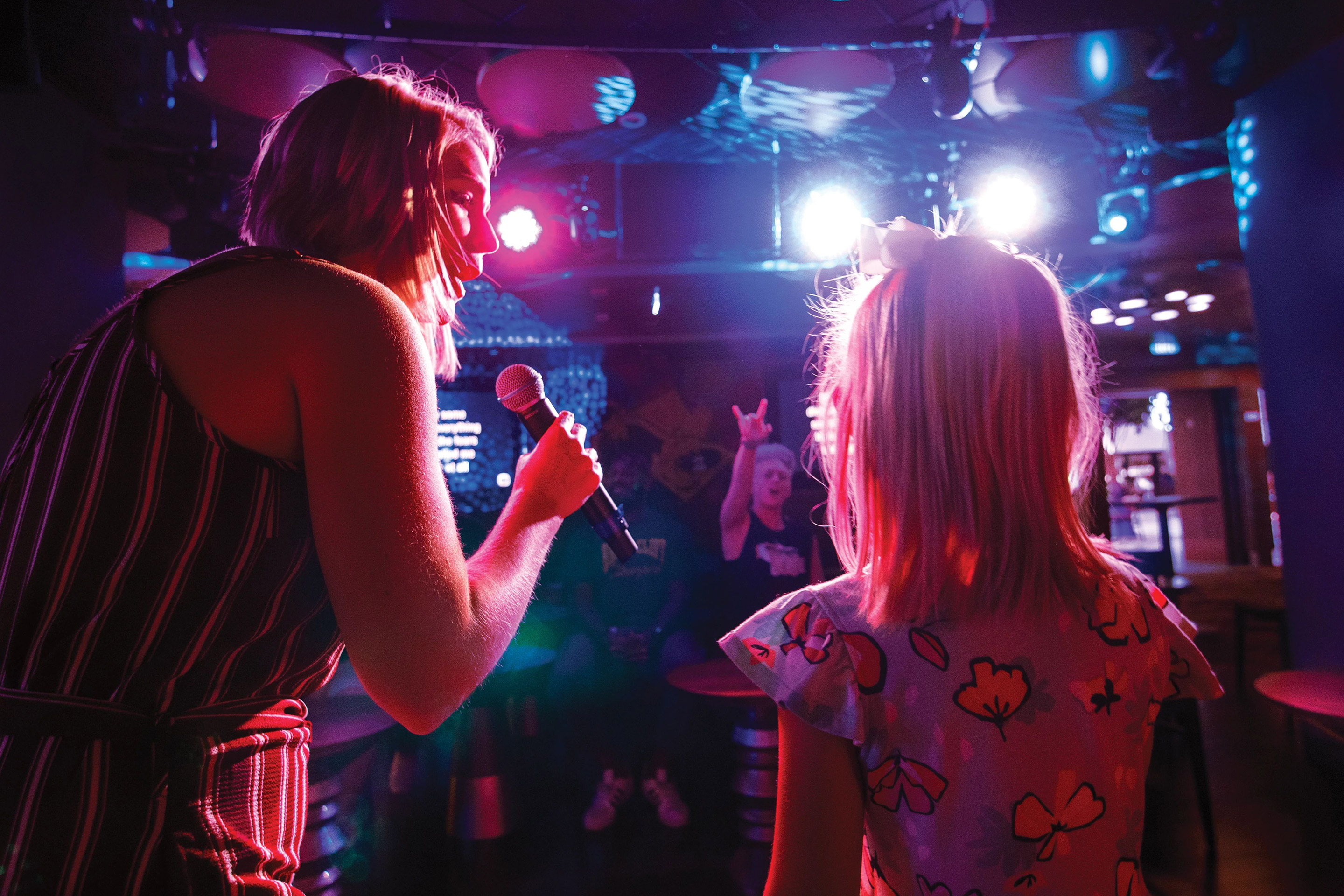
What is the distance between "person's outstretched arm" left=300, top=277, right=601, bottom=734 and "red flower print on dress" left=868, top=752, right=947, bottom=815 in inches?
19.5

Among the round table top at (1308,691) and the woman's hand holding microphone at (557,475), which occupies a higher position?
the woman's hand holding microphone at (557,475)

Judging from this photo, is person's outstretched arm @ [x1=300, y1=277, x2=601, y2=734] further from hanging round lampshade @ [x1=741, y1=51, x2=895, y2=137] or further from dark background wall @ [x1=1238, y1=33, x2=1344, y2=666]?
dark background wall @ [x1=1238, y1=33, x2=1344, y2=666]

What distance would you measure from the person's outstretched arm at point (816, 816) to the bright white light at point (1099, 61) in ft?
11.8

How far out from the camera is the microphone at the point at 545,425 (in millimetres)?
1266

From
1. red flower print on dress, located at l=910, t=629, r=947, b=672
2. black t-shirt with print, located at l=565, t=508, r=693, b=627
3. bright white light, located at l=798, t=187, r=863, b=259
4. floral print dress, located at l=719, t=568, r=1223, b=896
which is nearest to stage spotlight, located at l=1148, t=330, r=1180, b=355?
bright white light, located at l=798, t=187, r=863, b=259

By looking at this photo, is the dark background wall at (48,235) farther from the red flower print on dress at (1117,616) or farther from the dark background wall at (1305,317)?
the dark background wall at (1305,317)

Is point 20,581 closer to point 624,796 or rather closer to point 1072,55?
point 624,796

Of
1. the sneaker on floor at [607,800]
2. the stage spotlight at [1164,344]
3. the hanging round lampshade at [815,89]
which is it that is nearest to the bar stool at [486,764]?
the sneaker on floor at [607,800]

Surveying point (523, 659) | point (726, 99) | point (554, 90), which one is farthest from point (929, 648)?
point (726, 99)

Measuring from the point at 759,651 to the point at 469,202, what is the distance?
2.24 ft

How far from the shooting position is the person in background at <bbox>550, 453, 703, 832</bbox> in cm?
374

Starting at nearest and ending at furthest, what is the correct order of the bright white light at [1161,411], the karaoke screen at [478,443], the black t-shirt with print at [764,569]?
1. the black t-shirt with print at [764,569]
2. the karaoke screen at [478,443]
3. the bright white light at [1161,411]

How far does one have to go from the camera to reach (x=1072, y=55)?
333cm

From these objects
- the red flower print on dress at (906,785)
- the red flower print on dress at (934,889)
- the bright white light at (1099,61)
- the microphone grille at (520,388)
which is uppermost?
the bright white light at (1099,61)
